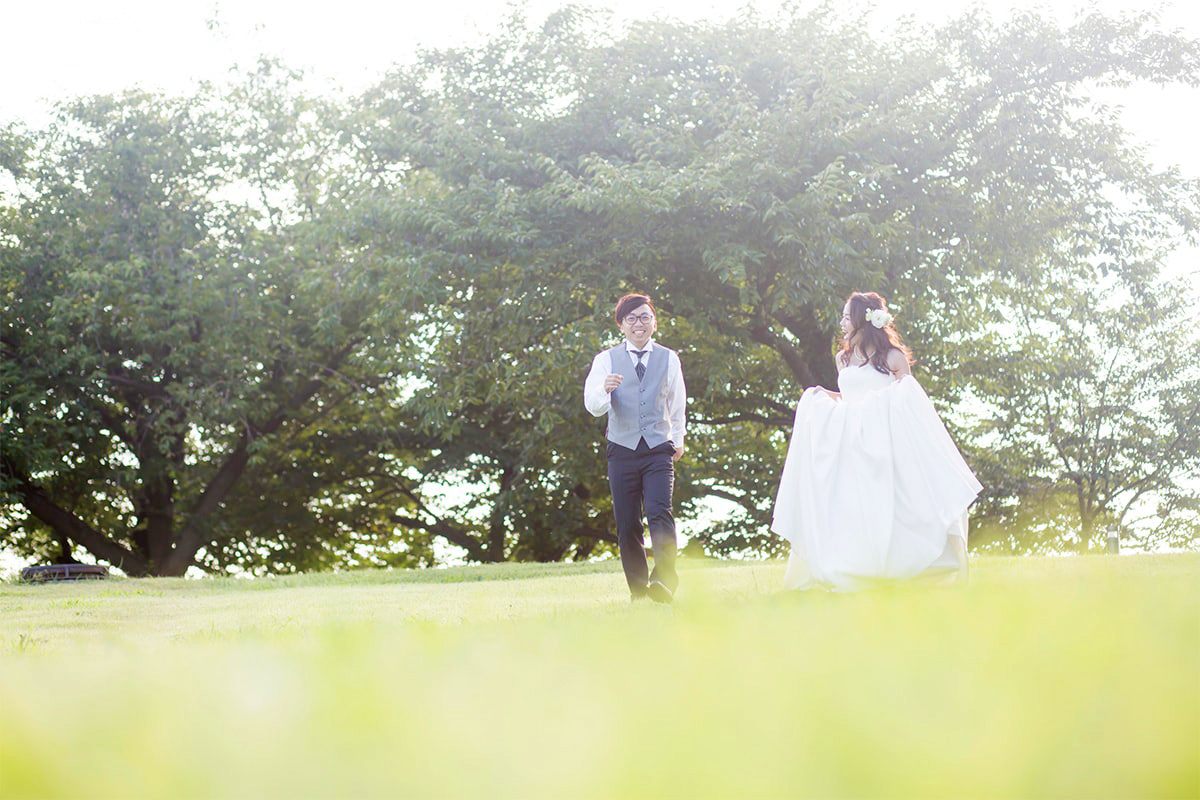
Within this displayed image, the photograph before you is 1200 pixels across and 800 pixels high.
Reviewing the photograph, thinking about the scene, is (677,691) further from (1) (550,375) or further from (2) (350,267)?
(2) (350,267)

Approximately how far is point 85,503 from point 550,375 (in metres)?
16.4

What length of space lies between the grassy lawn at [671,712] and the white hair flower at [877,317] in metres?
5.93

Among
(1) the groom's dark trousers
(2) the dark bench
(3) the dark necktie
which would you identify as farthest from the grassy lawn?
(2) the dark bench

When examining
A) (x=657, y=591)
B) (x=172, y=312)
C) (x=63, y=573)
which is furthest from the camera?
(x=172, y=312)

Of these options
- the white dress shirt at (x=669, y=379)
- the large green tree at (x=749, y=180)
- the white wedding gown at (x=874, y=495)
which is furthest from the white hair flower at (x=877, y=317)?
the large green tree at (x=749, y=180)

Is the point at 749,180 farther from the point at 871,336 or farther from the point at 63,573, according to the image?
the point at 63,573

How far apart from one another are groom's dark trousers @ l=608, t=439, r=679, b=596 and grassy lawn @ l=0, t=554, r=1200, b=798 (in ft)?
19.2

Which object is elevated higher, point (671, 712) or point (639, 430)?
point (639, 430)

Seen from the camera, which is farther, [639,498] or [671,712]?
[639,498]

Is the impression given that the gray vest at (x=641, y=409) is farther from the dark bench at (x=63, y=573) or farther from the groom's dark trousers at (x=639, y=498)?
the dark bench at (x=63, y=573)

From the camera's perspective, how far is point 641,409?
27.5 ft

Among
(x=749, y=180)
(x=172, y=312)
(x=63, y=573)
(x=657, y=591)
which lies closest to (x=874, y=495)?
(x=657, y=591)

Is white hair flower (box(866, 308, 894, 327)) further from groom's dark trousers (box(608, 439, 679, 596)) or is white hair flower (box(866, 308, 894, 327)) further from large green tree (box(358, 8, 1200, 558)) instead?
large green tree (box(358, 8, 1200, 558))

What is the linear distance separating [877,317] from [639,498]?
7.24 feet
